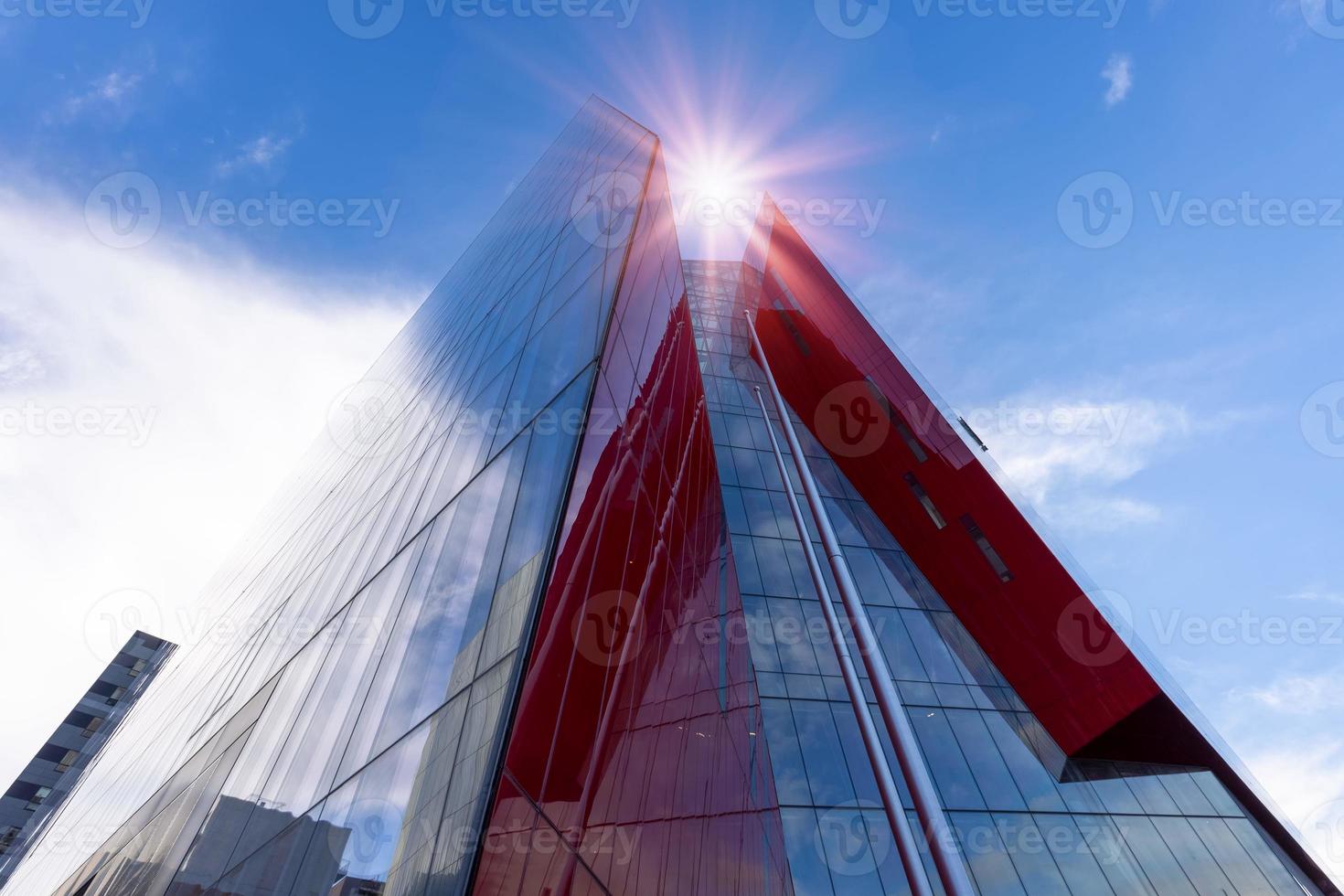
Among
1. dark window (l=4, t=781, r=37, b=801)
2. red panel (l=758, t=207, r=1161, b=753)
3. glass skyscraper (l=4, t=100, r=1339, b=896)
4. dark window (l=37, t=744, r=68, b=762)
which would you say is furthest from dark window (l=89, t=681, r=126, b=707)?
red panel (l=758, t=207, r=1161, b=753)

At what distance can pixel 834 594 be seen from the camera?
1636cm

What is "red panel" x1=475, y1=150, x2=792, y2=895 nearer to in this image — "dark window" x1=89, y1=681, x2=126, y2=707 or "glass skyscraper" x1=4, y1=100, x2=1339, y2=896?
"glass skyscraper" x1=4, y1=100, x2=1339, y2=896

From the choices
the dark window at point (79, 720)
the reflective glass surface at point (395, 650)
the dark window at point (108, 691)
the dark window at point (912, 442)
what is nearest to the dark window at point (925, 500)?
the dark window at point (912, 442)

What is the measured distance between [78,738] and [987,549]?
70.6 metres

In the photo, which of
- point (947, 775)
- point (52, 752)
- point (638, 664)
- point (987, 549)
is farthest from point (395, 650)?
point (52, 752)

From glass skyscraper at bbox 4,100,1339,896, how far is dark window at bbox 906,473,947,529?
0.33m

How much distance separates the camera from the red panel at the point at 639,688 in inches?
223

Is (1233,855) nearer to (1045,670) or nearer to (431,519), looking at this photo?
(1045,670)

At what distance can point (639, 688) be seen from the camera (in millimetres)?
8672

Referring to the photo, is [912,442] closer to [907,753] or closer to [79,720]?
[907,753]

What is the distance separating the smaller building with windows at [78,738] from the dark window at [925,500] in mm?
47295

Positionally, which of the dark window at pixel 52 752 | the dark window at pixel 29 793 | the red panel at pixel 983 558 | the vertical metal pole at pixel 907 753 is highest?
the dark window at pixel 52 752

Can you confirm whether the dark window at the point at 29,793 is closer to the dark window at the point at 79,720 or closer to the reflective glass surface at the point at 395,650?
the dark window at the point at 79,720

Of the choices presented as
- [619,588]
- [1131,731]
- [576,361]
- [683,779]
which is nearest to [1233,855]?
[1131,731]
